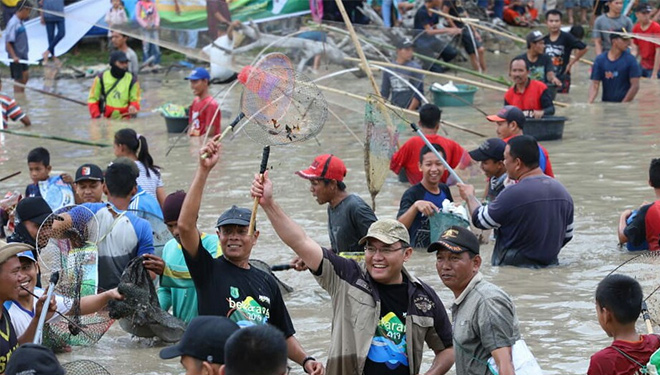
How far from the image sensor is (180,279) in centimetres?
718

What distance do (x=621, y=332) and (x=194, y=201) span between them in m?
2.06

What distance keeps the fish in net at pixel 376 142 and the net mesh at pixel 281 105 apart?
3.22 metres

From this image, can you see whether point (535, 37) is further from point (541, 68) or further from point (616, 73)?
point (616, 73)

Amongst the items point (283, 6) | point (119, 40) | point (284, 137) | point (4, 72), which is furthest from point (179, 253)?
point (4, 72)

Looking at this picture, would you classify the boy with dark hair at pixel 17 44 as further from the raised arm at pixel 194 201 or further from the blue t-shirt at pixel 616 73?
the raised arm at pixel 194 201

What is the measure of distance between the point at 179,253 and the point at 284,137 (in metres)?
1.29

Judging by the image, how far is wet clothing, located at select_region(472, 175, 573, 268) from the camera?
8.68m

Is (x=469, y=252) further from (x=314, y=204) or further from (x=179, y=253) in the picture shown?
(x=314, y=204)

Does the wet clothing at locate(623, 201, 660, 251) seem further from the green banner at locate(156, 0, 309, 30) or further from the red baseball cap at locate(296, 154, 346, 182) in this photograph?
the green banner at locate(156, 0, 309, 30)

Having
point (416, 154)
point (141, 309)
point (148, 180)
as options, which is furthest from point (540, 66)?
point (141, 309)

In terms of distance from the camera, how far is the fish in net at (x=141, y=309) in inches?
287

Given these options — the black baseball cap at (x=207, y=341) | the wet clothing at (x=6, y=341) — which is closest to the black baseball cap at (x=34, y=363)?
the black baseball cap at (x=207, y=341)

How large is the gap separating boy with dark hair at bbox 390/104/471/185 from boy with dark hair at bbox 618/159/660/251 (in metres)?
2.12

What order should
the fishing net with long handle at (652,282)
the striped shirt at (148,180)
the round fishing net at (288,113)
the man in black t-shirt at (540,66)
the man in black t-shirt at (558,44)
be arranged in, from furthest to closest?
the man in black t-shirt at (558,44) → the man in black t-shirt at (540,66) → the striped shirt at (148,180) → the round fishing net at (288,113) → the fishing net with long handle at (652,282)
